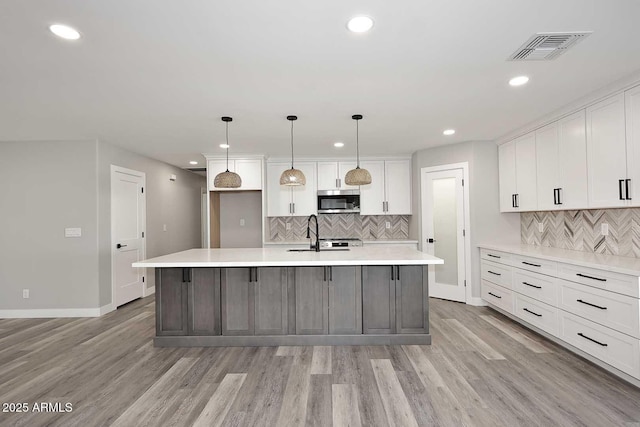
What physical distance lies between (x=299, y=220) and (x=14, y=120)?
13.6 ft

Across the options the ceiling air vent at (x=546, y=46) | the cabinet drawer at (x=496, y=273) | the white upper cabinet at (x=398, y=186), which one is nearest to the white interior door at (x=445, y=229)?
the cabinet drawer at (x=496, y=273)

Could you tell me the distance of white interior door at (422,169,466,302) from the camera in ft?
16.5

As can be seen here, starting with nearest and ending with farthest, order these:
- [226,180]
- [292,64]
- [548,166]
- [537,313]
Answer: [292,64], [537,313], [226,180], [548,166]

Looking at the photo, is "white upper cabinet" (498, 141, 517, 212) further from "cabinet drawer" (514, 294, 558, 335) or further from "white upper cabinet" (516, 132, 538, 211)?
"cabinet drawer" (514, 294, 558, 335)

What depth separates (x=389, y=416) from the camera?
216 centimetres

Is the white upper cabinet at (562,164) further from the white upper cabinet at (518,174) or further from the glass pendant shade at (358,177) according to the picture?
the glass pendant shade at (358,177)

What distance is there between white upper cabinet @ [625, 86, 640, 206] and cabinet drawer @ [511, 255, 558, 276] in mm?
857

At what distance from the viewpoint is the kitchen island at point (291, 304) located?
3.42 meters

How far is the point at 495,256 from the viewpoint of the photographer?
440cm

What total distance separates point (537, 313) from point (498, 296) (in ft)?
2.68

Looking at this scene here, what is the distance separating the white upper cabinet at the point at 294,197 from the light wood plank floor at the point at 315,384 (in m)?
2.97

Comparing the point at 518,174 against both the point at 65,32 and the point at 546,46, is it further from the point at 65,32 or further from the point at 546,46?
the point at 65,32

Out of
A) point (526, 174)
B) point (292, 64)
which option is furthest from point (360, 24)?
point (526, 174)

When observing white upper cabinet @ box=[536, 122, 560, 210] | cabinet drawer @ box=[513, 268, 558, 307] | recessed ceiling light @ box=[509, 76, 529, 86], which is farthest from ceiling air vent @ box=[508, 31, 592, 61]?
cabinet drawer @ box=[513, 268, 558, 307]
